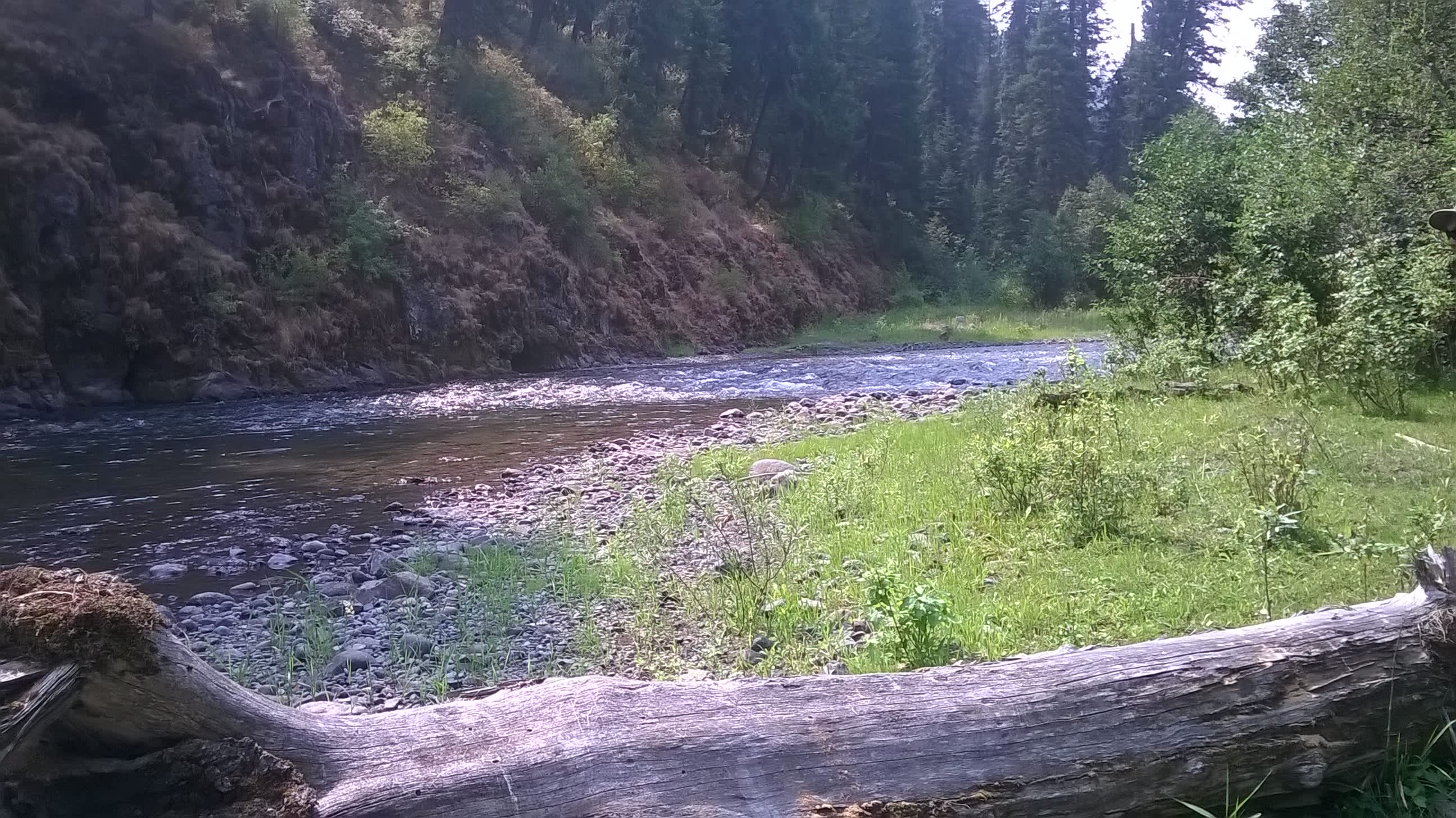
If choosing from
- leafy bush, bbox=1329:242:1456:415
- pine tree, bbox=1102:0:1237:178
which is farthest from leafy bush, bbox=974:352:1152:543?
pine tree, bbox=1102:0:1237:178

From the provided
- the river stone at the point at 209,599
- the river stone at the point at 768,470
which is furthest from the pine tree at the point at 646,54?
the river stone at the point at 209,599

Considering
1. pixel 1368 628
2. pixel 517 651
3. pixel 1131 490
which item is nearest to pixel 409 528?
pixel 517 651

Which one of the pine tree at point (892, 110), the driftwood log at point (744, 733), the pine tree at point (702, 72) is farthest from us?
the pine tree at point (892, 110)

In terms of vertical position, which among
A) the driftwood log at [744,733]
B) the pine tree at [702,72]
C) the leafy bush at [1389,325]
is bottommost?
the driftwood log at [744,733]

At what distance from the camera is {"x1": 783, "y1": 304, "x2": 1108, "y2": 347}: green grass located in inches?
1427

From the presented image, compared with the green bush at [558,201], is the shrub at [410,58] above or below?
above

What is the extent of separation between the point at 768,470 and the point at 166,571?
222 inches

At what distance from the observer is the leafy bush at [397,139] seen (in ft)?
92.9

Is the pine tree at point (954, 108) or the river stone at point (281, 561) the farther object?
the pine tree at point (954, 108)

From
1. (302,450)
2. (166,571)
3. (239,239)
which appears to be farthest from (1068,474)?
(239,239)

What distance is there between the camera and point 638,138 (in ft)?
139

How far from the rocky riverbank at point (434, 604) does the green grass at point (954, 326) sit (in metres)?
25.9

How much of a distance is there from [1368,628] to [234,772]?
12.3ft

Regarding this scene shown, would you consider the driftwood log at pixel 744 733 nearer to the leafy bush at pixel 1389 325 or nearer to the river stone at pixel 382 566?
the river stone at pixel 382 566
